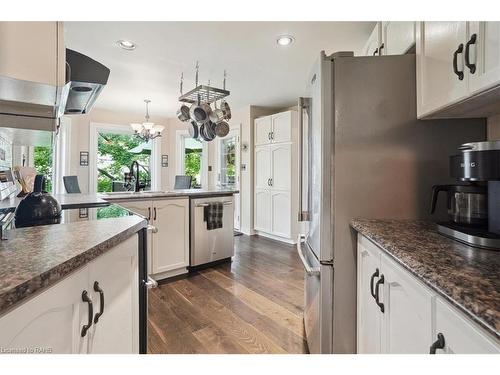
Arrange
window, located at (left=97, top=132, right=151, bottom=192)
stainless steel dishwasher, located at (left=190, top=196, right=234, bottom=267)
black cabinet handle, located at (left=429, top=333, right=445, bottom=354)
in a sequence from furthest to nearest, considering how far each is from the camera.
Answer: window, located at (left=97, top=132, right=151, bottom=192) < stainless steel dishwasher, located at (left=190, top=196, right=234, bottom=267) < black cabinet handle, located at (left=429, top=333, right=445, bottom=354)

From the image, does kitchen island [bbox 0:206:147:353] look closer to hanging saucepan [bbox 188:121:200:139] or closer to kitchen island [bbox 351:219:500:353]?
kitchen island [bbox 351:219:500:353]

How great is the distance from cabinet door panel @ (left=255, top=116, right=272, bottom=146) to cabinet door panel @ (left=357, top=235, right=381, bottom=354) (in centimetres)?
357

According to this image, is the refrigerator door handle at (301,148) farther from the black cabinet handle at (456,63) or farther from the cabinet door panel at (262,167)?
the cabinet door panel at (262,167)

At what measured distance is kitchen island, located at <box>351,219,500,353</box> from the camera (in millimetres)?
552

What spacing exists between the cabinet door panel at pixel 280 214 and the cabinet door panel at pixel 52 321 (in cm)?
373

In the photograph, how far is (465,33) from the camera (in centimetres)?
96

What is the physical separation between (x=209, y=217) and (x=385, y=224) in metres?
2.13

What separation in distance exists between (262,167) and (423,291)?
4.16m

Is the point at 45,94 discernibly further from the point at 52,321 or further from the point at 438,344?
the point at 438,344

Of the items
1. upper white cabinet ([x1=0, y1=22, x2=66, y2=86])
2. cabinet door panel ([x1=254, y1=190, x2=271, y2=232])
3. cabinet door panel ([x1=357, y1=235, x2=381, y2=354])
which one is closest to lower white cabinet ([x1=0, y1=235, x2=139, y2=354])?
upper white cabinet ([x1=0, y1=22, x2=66, y2=86])

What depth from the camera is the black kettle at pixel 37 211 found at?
1.14 meters

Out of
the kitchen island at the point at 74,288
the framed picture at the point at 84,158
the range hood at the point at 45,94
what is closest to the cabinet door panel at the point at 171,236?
the range hood at the point at 45,94

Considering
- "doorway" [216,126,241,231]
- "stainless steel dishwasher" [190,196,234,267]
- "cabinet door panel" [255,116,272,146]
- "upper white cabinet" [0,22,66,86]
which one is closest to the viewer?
"upper white cabinet" [0,22,66,86]
